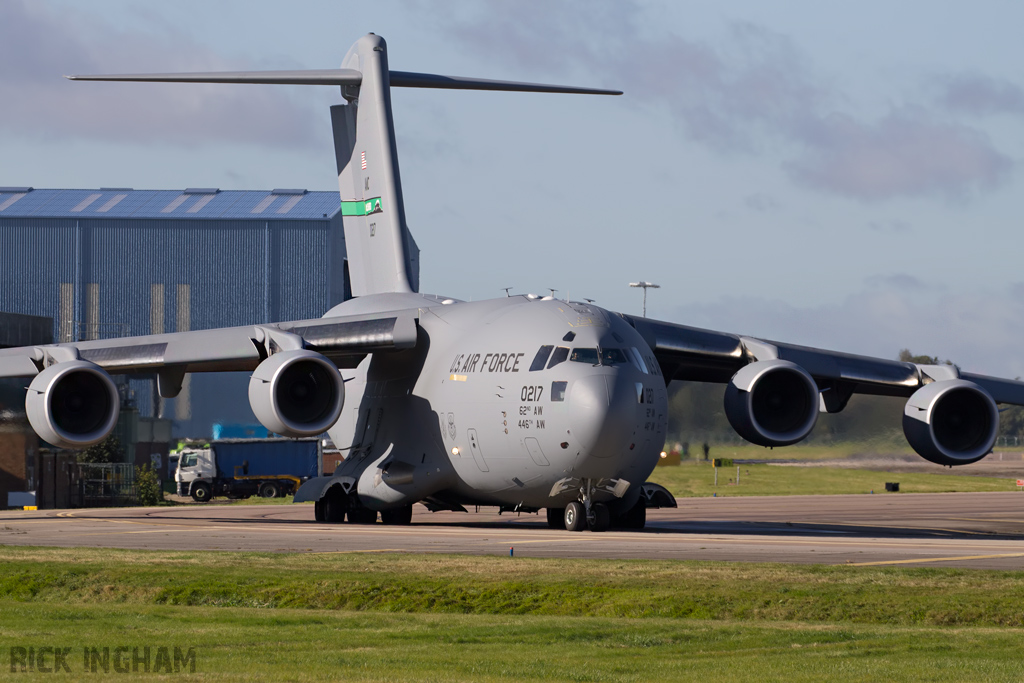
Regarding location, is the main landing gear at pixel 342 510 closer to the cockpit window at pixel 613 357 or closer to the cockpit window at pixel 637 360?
the cockpit window at pixel 637 360

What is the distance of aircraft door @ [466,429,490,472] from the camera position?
2281cm

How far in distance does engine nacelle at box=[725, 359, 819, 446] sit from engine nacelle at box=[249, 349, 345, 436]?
21.2 feet

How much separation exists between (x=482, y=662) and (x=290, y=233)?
5420 centimetres

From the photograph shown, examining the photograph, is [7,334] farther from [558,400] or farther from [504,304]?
[558,400]

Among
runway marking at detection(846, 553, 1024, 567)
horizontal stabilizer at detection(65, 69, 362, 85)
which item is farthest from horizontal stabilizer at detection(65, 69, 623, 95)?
runway marking at detection(846, 553, 1024, 567)

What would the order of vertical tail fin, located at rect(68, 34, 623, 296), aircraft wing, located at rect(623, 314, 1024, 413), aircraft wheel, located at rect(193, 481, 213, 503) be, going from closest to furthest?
aircraft wing, located at rect(623, 314, 1024, 413) → vertical tail fin, located at rect(68, 34, 623, 296) → aircraft wheel, located at rect(193, 481, 213, 503)

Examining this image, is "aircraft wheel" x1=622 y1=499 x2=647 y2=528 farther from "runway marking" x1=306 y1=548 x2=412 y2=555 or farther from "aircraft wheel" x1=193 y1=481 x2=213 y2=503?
"aircraft wheel" x1=193 y1=481 x2=213 y2=503

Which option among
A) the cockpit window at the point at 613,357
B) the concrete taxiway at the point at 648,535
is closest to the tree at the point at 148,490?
the concrete taxiway at the point at 648,535

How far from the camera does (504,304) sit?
Result: 24.0 meters

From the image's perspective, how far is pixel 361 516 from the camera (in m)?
25.9

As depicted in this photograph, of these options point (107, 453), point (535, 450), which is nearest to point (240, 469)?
point (107, 453)

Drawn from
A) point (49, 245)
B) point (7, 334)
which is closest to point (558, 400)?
point (7, 334)

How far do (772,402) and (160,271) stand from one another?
43435mm

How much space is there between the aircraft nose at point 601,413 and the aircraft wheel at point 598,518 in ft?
4.90
